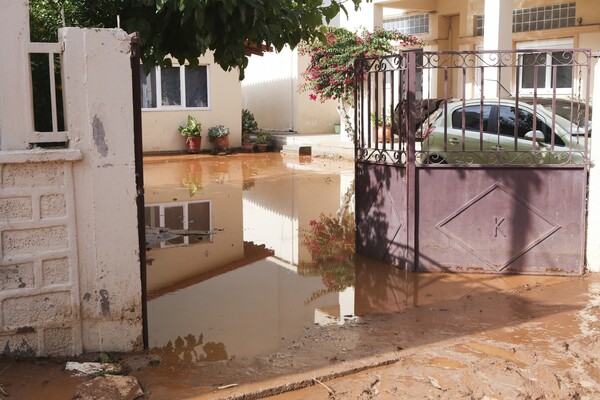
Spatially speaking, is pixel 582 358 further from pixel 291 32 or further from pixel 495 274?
pixel 291 32

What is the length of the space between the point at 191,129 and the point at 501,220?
15233mm

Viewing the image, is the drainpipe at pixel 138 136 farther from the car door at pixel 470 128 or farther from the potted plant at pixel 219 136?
the potted plant at pixel 219 136

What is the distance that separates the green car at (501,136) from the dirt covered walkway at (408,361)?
1.84 m

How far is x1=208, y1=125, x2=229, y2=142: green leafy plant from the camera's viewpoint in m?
22.1

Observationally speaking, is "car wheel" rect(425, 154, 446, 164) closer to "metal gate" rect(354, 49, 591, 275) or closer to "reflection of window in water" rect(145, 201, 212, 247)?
"metal gate" rect(354, 49, 591, 275)

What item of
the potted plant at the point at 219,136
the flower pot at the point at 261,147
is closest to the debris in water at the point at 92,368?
the potted plant at the point at 219,136

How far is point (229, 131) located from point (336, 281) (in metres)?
15.4

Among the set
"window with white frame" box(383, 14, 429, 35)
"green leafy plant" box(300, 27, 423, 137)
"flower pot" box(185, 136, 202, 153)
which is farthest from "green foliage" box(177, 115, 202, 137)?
"window with white frame" box(383, 14, 429, 35)

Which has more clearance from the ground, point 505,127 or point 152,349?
point 505,127

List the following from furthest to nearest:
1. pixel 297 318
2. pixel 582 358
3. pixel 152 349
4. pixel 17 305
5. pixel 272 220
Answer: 1. pixel 272 220
2. pixel 297 318
3. pixel 152 349
4. pixel 582 358
5. pixel 17 305

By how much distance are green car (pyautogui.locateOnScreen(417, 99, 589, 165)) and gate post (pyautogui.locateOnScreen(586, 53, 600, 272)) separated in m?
0.16

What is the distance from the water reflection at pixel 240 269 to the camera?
6070mm

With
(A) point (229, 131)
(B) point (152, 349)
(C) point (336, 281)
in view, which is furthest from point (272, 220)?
(A) point (229, 131)

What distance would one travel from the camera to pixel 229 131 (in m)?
22.6
